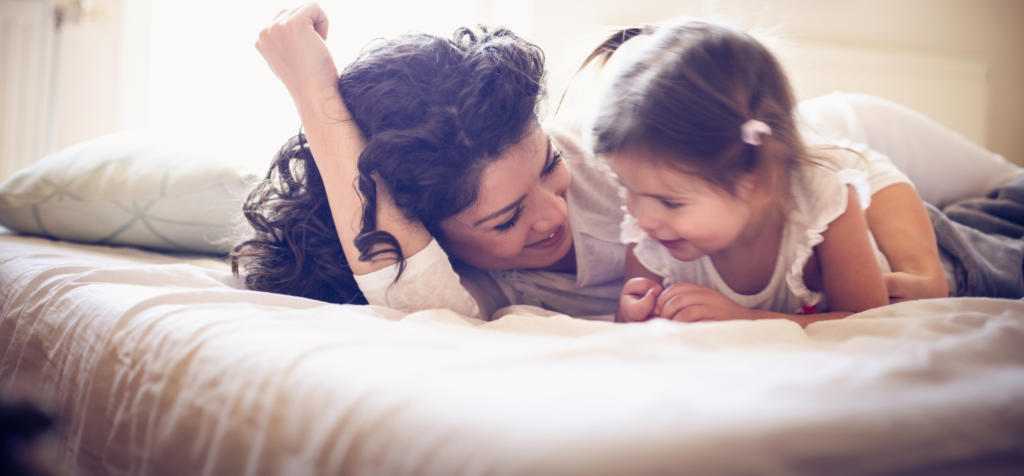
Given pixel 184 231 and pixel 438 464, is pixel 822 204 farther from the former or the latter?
pixel 184 231

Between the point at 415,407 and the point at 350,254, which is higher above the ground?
the point at 415,407

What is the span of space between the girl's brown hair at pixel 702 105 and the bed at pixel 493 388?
0.24 meters

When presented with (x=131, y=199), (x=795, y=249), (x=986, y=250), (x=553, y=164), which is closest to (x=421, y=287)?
(x=553, y=164)

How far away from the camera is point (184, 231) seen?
1.10 meters

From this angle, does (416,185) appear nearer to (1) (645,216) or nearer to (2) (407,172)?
(2) (407,172)

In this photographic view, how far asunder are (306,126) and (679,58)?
0.47 metres

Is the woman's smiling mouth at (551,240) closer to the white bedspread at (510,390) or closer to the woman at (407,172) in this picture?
the woman at (407,172)

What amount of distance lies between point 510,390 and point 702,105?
19.9 inches

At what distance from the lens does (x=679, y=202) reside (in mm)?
760

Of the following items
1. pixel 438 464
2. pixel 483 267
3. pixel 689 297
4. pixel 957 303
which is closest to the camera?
pixel 438 464

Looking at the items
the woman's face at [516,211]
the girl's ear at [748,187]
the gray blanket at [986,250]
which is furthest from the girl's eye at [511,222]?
the gray blanket at [986,250]

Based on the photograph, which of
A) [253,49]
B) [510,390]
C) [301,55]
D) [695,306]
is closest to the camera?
[510,390]

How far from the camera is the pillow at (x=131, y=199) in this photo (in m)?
1.07

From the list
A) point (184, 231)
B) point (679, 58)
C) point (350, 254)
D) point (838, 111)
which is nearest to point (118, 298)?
point (350, 254)
